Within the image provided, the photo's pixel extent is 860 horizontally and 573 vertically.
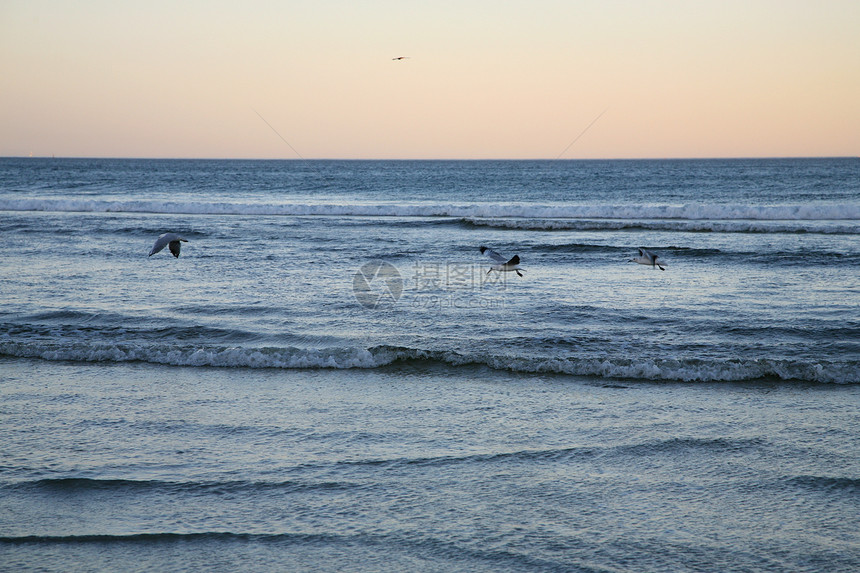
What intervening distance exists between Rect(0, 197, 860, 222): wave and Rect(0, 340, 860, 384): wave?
18042mm

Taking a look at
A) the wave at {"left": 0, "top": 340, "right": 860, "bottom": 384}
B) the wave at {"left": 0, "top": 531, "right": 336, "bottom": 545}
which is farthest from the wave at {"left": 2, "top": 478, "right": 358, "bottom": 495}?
the wave at {"left": 0, "top": 340, "right": 860, "bottom": 384}

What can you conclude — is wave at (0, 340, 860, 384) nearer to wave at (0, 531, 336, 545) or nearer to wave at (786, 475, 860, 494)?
wave at (786, 475, 860, 494)

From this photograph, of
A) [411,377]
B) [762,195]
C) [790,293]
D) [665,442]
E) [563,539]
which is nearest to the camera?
[563,539]

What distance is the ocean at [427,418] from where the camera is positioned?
3.77 m

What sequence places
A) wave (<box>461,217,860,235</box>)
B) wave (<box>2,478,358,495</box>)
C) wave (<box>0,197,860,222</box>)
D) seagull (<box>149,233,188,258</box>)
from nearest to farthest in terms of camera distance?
wave (<box>2,478,358,495</box>)
seagull (<box>149,233,188,258</box>)
wave (<box>461,217,860,235</box>)
wave (<box>0,197,860,222</box>)

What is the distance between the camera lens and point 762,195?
120ft

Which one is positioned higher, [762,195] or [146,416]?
[762,195]

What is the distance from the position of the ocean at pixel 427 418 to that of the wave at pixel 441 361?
0.09 ft

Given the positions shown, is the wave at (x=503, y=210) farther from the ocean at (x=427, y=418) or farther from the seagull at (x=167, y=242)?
the seagull at (x=167, y=242)

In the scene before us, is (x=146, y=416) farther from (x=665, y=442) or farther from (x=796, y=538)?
(x=796, y=538)

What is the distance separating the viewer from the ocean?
3771mm

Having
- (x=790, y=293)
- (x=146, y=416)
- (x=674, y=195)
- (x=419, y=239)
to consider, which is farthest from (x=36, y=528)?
(x=674, y=195)

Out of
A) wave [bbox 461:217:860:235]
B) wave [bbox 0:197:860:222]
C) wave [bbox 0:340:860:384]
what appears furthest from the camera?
wave [bbox 0:197:860:222]

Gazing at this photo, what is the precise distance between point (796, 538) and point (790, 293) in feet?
27.0
